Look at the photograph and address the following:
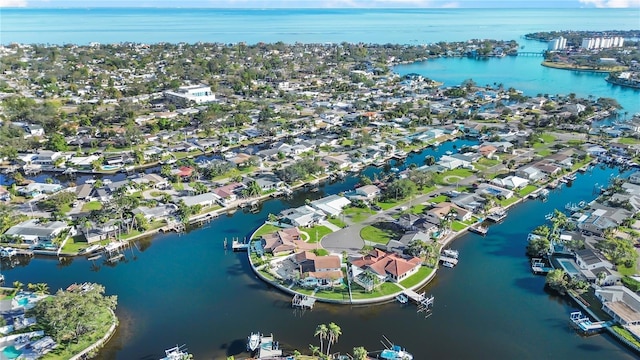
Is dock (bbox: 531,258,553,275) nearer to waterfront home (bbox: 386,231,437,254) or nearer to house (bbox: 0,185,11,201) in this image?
waterfront home (bbox: 386,231,437,254)

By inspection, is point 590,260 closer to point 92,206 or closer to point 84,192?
point 92,206

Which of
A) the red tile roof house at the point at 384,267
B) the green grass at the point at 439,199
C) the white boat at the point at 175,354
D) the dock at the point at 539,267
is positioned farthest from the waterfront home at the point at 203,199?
the dock at the point at 539,267

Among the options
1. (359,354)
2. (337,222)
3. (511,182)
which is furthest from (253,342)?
(511,182)

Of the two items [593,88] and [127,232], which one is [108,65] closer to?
[127,232]

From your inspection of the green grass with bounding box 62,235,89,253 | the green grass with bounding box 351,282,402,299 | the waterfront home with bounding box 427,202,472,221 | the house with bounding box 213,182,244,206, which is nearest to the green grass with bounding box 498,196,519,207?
the waterfront home with bounding box 427,202,472,221

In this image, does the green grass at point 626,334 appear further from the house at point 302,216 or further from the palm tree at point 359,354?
the house at point 302,216

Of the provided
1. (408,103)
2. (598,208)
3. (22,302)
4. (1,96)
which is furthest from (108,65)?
(598,208)

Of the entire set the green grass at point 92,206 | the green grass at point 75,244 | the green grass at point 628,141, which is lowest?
the green grass at point 628,141
